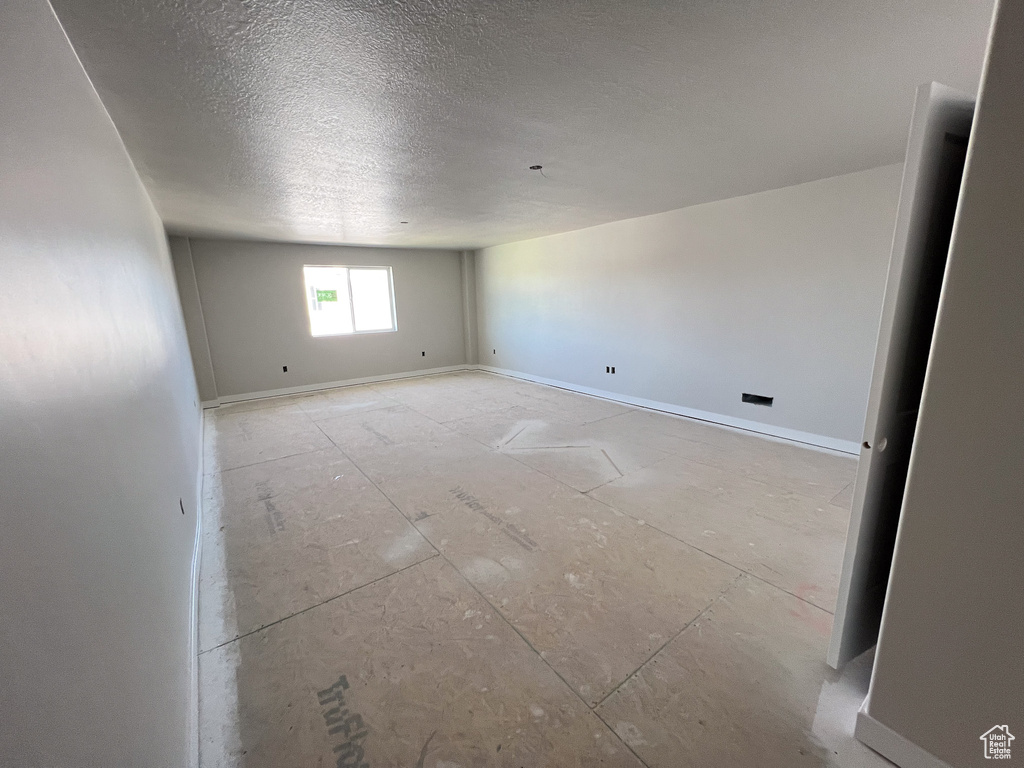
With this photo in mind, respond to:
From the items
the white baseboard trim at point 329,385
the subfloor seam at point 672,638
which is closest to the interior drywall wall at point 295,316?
the white baseboard trim at point 329,385

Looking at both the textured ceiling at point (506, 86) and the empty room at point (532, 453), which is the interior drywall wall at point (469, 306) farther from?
the textured ceiling at point (506, 86)

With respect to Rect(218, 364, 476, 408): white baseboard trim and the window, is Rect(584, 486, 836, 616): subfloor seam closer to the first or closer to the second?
Rect(218, 364, 476, 408): white baseboard trim

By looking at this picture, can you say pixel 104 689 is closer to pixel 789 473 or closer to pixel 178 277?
pixel 789 473

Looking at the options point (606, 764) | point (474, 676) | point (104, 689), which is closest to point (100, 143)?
point (104, 689)

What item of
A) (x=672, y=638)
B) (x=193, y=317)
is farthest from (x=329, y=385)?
(x=672, y=638)

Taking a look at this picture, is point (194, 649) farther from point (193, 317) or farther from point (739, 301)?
point (193, 317)

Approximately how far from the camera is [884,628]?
1140 mm

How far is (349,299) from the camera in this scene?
6641mm

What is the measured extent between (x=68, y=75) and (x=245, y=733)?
221 cm

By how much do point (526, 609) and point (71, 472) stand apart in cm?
161

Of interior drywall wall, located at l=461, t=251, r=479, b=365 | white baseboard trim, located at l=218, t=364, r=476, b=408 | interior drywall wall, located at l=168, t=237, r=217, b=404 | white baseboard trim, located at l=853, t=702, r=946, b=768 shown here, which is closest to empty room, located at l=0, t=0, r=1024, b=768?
white baseboard trim, located at l=853, t=702, r=946, b=768

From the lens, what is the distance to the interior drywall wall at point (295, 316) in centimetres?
555

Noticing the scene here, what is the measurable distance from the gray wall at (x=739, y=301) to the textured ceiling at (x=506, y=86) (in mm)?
528

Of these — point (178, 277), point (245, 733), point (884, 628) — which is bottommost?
point (245, 733)
